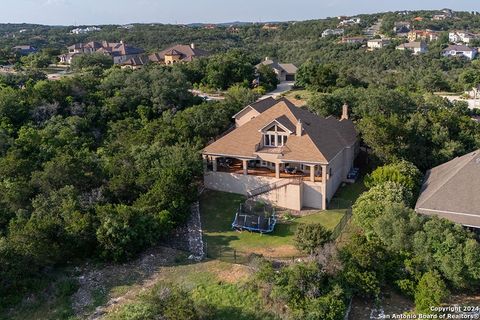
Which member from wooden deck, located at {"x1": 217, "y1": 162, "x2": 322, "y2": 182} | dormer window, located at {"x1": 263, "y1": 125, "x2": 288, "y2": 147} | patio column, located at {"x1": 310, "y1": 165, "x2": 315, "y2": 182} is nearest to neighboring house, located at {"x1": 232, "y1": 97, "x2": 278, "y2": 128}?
wooden deck, located at {"x1": 217, "y1": 162, "x2": 322, "y2": 182}

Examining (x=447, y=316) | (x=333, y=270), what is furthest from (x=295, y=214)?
(x=447, y=316)

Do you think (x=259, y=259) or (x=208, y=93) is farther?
(x=208, y=93)

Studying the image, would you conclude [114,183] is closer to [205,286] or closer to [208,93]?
[205,286]

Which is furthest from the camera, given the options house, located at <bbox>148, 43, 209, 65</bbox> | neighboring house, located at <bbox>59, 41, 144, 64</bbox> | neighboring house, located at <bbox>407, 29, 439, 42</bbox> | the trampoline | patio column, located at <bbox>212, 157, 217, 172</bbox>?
neighboring house, located at <bbox>407, 29, 439, 42</bbox>

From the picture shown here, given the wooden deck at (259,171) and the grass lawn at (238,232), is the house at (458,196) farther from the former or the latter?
the wooden deck at (259,171)

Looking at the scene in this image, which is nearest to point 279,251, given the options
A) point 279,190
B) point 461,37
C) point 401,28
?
point 279,190

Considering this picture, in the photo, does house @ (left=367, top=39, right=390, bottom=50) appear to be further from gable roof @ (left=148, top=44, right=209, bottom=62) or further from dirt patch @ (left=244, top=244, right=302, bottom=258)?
dirt patch @ (left=244, top=244, right=302, bottom=258)

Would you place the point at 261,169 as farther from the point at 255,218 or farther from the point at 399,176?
the point at 399,176
